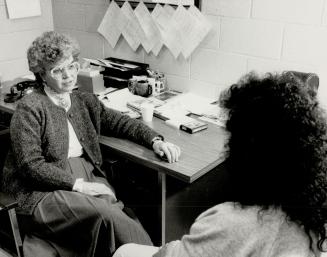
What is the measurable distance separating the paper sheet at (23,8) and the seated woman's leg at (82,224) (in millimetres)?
1760

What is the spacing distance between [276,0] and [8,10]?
76.8 inches

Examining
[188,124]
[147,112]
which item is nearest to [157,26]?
[147,112]

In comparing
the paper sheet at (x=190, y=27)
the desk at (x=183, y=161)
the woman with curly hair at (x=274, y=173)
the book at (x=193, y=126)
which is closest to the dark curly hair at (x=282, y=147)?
the woman with curly hair at (x=274, y=173)

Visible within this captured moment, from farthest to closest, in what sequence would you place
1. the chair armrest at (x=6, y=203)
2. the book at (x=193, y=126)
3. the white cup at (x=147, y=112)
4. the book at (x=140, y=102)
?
the book at (x=140, y=102)
the white cup at (x=147, y=112)
the book at (x=193, y=126)
the chair armrest at (x=6, y=203)

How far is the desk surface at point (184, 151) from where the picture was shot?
5.70 ft

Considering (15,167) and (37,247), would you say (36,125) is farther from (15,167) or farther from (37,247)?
(37,247)

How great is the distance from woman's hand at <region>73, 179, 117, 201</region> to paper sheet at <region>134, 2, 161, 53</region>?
1.22 metres

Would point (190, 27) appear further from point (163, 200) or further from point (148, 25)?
point (163, 200)

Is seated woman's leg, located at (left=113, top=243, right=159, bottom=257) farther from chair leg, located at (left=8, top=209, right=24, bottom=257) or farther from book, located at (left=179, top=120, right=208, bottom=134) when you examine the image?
book, located at (left=179, top=120, right=208, bottom=134)

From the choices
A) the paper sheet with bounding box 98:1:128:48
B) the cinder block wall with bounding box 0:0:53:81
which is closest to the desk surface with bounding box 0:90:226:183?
the paper sheet with bounding box 98:1:128:48

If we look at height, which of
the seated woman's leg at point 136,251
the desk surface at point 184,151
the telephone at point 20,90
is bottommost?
the seated woman's leg at point 136,251

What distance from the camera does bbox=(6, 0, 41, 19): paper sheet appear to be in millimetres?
2986

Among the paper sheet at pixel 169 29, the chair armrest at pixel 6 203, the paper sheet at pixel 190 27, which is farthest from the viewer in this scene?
the paper sheet at pixel 169 29

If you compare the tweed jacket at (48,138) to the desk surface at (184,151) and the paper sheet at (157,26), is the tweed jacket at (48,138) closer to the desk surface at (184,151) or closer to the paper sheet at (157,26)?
the desk surface at (184,151)
